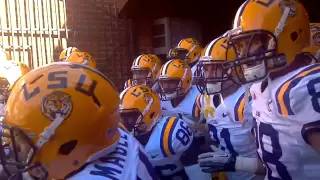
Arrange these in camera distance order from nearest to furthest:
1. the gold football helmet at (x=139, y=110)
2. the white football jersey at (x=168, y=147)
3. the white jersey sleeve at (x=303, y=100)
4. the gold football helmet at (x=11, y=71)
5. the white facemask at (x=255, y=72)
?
the white jersey sleeve at (x=303, y=100)
the white facemask at (x=255, y=72)
the white football jersey at (x=168, y=147)
the gold football helmet at (x=139, y=110)
the gold football helmet at (x=11, y=71)

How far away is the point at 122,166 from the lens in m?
1.79

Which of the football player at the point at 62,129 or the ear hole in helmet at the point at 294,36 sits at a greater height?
the ear hole in helmet at the point at 294,36

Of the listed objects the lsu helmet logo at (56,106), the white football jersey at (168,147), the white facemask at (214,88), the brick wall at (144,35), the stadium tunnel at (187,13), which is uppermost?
the stadium tunnel at (187,13)

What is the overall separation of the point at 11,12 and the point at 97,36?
1.38 m

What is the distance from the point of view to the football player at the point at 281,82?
78.3 inches

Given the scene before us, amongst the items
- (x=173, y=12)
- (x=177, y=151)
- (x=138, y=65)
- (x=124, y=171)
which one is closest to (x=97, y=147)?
(x=124, y=171)

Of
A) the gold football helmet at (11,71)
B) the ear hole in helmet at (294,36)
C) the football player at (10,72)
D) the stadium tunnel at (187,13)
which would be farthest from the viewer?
the stadium tunnel at (187,13)

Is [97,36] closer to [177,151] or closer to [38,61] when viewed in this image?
[38,61]

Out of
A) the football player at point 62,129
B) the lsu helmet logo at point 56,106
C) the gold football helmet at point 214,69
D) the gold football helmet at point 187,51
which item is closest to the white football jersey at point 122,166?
the football player at point 62,129

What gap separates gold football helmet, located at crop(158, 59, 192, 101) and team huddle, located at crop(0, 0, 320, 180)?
1597 millimetres

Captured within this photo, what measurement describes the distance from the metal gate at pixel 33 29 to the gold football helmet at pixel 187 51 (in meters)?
1.69

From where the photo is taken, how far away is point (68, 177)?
1734 millimetres

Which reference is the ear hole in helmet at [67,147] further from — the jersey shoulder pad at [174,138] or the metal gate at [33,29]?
the metal gate at [33,29]

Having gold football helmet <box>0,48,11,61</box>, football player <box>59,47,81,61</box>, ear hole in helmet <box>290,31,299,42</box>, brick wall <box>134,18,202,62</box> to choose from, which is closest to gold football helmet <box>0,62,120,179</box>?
ear hole in helmet <box>290,31,299,42</box>
